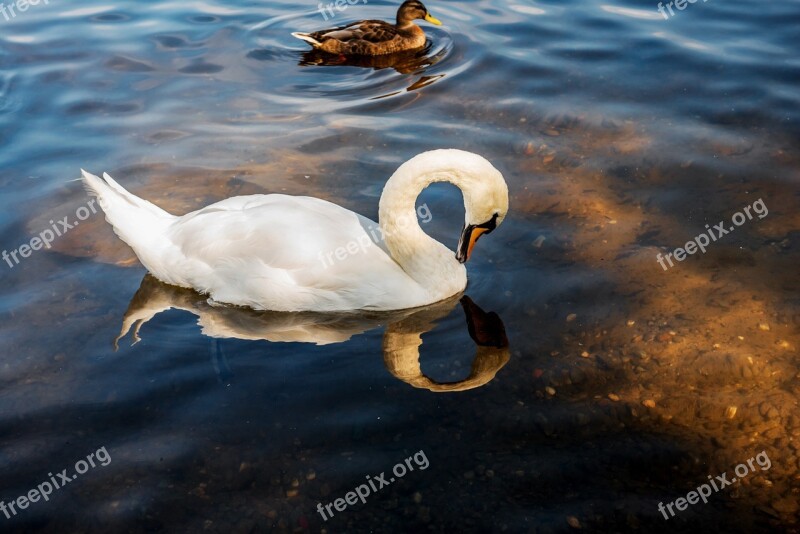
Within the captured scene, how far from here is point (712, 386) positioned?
516 cm

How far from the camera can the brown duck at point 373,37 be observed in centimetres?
1064

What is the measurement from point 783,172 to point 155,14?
8.48 metres

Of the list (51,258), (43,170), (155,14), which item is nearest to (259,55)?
(155,14)

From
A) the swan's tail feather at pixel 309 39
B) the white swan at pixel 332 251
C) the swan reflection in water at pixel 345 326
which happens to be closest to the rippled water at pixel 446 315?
the swan reflection in water at pixel 345 326

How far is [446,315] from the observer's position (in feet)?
19.6

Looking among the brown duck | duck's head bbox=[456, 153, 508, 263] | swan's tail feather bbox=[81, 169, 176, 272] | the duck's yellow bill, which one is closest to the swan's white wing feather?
swan's tail feather bbox=[81, 169, 176, 272]

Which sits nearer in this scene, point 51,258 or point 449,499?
point 449,499

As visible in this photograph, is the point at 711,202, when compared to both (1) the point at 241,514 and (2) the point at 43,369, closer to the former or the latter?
(1) the point at 241,514

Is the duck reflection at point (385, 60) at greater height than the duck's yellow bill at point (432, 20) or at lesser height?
lesser

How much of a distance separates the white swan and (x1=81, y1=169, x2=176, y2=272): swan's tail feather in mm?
128

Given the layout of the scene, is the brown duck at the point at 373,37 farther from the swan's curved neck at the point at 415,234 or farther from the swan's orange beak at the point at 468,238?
the swan's orange beak at the point at 468,238

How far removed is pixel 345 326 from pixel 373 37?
224 inches

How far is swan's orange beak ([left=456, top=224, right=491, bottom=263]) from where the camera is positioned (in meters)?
5.74

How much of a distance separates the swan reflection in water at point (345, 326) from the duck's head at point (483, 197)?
0.59m
